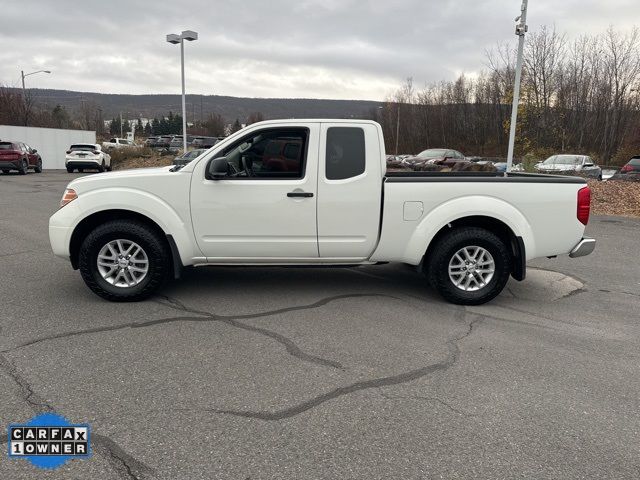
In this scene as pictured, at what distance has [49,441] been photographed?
265cm

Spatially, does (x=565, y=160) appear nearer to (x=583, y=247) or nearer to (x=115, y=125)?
(x=583, y=247)

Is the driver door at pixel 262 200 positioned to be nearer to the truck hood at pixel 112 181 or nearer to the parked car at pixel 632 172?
the truck hood at pixel 112 181

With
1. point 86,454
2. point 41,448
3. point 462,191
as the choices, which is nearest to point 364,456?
point 86,454

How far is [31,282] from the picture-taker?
18.8 ft

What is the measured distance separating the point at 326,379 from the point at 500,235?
2929 millimetres

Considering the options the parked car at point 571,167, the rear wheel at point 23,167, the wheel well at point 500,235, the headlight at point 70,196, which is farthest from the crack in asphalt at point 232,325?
the rear wheel at point 23,167

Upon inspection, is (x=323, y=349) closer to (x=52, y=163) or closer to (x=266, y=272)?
(x=266, y=272)

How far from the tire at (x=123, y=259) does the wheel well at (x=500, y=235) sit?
9.71 feet

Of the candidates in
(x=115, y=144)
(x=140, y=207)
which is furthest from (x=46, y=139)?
(x=140, y=207)

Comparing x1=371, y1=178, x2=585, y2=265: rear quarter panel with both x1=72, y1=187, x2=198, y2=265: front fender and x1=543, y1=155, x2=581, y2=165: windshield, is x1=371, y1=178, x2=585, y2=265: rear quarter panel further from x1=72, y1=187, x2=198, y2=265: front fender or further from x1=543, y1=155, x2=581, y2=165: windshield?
x1=543, y1=155, x2=581, y2=165: windshield

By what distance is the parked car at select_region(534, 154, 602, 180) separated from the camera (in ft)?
62.7

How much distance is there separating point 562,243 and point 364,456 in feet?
12.2

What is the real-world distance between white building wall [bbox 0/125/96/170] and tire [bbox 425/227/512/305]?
122ft

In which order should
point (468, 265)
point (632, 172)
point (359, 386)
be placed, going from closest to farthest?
1. point (359, 386)
2. point (468, 265)
3. point (632, 172)
